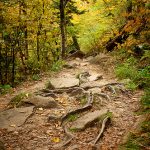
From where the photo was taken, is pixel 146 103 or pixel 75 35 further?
pixel 75 35

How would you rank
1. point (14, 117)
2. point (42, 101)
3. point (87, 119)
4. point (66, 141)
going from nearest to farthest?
point (66, 141) → point (87, 119) → point (14, 117) → point (42, 101)

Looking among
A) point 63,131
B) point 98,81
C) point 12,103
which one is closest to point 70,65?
point 98,81

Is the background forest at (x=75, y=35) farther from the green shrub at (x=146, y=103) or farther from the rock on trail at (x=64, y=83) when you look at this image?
the rock on trail at (x=64, y=83)

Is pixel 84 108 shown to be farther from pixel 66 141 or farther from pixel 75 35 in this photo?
pixel 75 35

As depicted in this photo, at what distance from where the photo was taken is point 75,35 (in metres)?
28.1

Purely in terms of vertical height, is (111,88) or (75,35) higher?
(75,35)

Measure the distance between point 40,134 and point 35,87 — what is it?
5004mm

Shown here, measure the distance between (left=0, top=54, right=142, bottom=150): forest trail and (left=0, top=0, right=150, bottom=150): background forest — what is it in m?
0.67

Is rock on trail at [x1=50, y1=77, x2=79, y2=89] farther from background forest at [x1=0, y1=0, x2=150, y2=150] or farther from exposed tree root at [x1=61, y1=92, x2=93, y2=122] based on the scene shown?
background forest at [x1=0, y1=0, x2=150, y2=150]

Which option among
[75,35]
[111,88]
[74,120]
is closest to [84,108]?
[74,120]

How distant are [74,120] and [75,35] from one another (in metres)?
20.8

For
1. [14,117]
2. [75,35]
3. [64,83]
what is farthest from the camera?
[75,35]

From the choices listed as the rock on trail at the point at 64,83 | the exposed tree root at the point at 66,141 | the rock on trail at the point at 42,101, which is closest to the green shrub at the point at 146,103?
the exposed tree root at the point at 66,141

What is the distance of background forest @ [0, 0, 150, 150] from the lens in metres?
10.8
